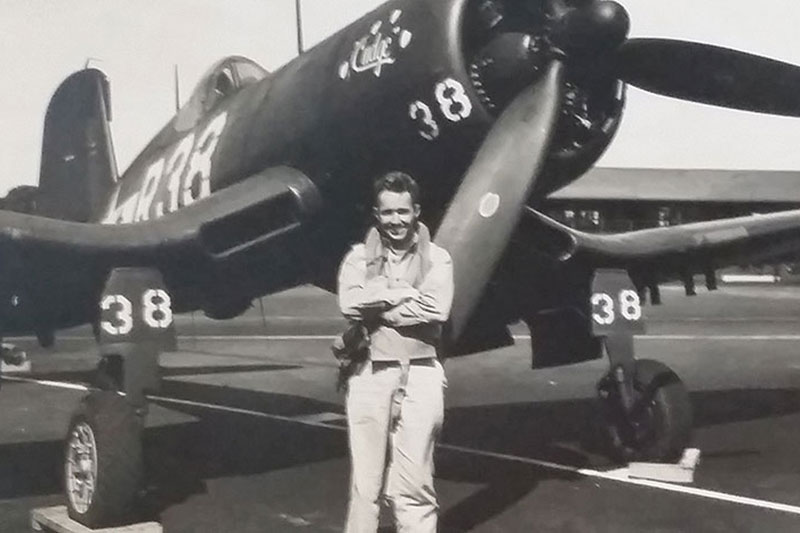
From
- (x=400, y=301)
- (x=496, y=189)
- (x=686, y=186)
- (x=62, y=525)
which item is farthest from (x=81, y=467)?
(x=686, y=186)

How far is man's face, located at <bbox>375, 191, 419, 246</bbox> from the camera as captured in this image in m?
2.42

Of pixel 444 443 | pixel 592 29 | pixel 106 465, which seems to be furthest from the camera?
pixel 444 443

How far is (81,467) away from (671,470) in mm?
2136

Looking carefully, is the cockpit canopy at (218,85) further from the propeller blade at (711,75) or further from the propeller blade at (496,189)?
the propeller blade at (711,75)

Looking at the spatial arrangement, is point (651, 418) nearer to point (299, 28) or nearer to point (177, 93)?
point (299, 28)

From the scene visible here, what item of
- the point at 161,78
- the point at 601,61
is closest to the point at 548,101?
the point at 601,61

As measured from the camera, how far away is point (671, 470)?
394cm

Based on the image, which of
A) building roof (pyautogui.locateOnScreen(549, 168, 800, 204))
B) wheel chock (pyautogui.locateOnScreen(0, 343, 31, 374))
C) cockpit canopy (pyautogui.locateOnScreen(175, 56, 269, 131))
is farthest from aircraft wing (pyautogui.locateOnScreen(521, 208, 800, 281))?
wheel chock (pyautogui.locateOnScreen(0, 343, 31, 374))

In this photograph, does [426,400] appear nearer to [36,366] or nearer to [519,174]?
[519,174]

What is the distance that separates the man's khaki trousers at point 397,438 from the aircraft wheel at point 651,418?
1880 millimetres

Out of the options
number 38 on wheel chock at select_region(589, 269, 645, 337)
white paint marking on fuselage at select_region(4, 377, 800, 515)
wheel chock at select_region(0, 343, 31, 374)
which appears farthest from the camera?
wheel chock at select_region(0, 343, 31, 374)

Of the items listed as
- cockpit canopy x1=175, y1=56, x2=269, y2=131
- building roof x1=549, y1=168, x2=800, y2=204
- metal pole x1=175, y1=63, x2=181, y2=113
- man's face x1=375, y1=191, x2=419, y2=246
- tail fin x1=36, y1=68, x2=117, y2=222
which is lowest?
man's face x1=375, y1=191, x2=419, y2=246

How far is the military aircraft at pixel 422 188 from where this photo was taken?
9.93 ft

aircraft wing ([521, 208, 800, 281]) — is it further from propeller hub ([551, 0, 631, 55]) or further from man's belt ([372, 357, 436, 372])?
man's belt ([372, 357, 436, 372])
